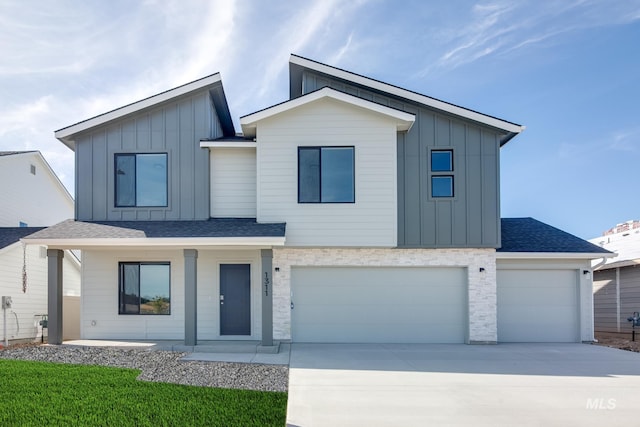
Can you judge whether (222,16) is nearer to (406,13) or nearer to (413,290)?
(406,13)

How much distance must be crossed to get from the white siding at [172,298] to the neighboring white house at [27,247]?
88.5 inches

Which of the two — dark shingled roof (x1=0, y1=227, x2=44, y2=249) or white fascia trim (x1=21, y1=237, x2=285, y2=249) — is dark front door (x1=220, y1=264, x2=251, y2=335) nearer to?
white fascia trim (x1=21, y1=237, x2=285, y2=249)

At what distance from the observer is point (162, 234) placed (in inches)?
421

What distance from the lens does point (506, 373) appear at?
8414 mm

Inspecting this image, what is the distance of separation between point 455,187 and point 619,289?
781 cm

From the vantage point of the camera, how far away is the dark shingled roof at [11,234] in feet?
43.4

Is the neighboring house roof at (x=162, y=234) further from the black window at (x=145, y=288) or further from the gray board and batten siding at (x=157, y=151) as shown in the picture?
the black window at (x=145, y=288)

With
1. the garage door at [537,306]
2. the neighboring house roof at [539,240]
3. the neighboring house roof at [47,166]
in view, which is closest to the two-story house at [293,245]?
the garage door at [537,306]

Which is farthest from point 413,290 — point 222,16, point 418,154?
point 222,16

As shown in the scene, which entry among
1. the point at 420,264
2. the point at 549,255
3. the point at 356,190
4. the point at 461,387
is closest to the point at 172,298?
the point at 356,190

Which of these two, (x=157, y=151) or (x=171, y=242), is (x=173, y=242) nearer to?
(x=171, y=242)

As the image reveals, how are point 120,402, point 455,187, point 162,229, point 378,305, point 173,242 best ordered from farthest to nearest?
point 378,305, point 455,187, point 162,229, point 173,242, point 120,402

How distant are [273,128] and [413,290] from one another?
5344 millimetres

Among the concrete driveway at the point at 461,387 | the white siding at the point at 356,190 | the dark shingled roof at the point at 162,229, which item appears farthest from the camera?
the white siding at the point at 356,190
